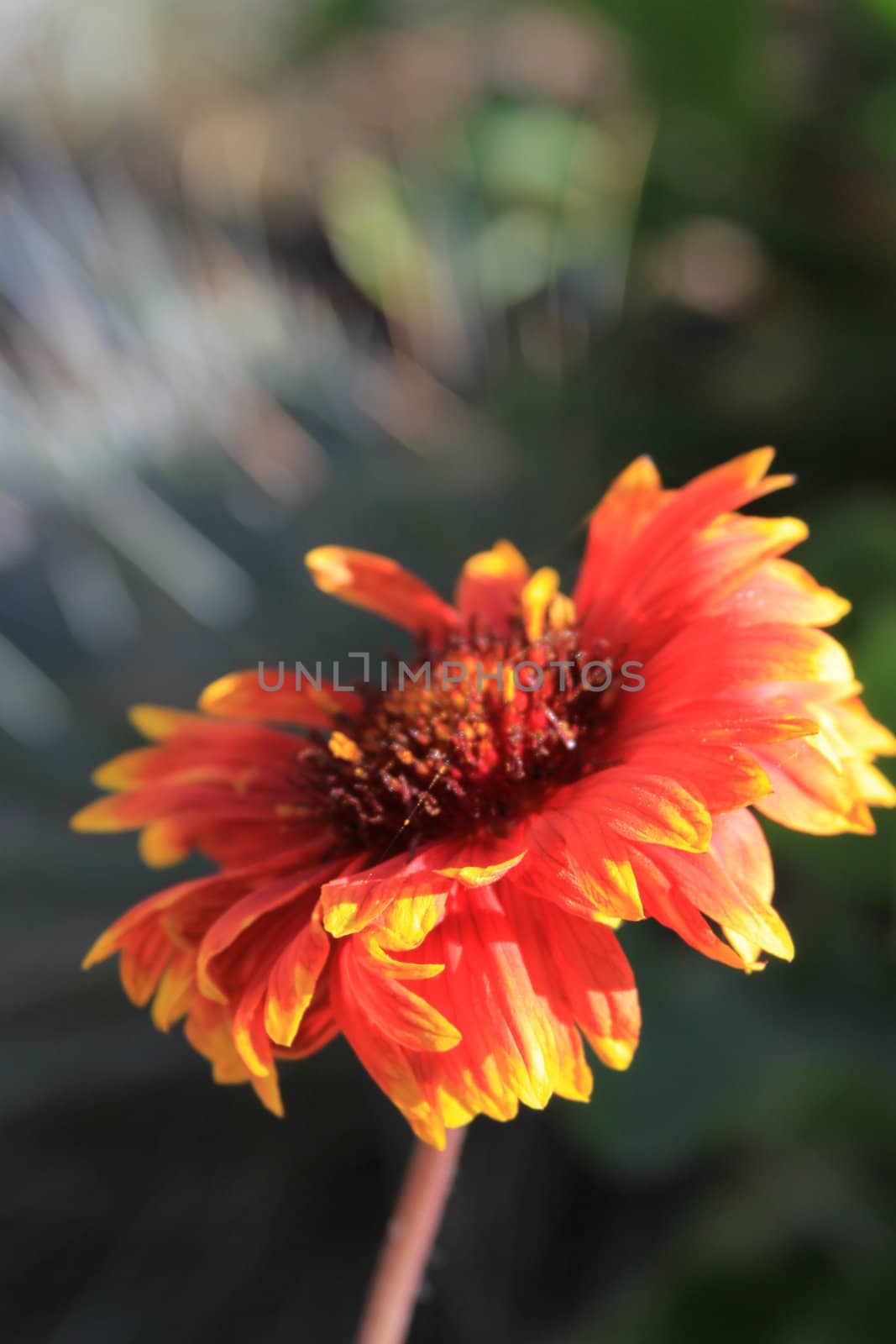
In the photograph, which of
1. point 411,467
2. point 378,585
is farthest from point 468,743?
point 411,467

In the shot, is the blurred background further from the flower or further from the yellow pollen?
the yellow pollen

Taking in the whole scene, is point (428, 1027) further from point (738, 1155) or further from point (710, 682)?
point (738, 1155)

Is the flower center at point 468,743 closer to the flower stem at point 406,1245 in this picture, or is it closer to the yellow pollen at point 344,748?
the yellow pollen at point 344,748

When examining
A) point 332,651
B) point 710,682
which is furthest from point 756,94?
point 710,682

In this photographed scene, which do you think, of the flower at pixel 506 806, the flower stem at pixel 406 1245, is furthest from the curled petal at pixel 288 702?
the flower stem at pixel 406 1245

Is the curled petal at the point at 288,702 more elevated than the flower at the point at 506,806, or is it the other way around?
the curled petal at the point at 288,702

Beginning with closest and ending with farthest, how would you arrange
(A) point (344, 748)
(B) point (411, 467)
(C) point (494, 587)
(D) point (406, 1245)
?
(D) point (406, 1245) < (A) point (344, 748) < (C) point (494, 587) < (B) point (411, 467)

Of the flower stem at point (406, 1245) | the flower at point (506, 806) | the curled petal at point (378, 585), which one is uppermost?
the curled petal at point (378, 585)

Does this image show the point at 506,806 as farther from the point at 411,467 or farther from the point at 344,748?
the point at 411,467
